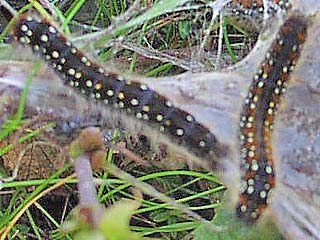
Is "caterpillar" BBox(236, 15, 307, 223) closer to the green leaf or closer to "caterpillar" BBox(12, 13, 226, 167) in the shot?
"caterpillar" BBox(12, 13, 226, 167)

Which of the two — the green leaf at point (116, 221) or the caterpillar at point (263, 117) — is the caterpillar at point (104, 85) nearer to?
the caterpillar at point (263, 117)

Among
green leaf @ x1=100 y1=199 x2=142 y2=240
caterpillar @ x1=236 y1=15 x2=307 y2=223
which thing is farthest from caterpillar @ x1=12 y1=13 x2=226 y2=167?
green leaf @ x1=100 y1=199 x2=142 y2=240

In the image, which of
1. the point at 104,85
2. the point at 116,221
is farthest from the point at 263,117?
the point at 116,221

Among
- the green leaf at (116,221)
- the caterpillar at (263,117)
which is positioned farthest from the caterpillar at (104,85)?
the green leaf at (116,221)

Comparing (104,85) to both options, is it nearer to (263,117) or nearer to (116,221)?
(263,117)

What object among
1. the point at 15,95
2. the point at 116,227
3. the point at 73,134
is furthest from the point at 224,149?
the point at 116,227

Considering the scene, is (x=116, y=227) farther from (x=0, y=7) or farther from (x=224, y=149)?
(x=0, y=7)
